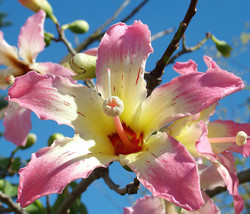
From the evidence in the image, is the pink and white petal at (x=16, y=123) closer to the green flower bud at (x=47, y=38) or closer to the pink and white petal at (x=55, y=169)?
the green flower bud at (x=47, y=38)

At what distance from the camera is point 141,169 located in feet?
3.12

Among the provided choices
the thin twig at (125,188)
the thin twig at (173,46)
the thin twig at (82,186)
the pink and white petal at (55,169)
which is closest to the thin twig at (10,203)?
the thin twig at (82,186)

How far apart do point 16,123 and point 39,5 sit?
23.4 inches

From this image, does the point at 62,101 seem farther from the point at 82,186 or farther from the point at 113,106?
the point at 82,186

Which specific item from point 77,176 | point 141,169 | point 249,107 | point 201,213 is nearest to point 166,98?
point 141,169

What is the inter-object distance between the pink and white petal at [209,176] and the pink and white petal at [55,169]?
0.50 m

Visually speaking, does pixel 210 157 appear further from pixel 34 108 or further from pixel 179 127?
pixel 34 108

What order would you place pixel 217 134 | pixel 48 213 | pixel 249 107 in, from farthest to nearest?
pixel 249 107 < pixel 48 213 < pixel 217 134

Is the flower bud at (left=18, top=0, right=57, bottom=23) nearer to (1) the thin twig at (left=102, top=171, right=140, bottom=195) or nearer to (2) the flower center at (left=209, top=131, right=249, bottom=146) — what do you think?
(1) the thin twig at (left=102, top=171, right=140, bottom=195)

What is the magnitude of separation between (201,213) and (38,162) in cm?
62

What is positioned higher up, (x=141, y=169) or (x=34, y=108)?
(x=34, y=108)

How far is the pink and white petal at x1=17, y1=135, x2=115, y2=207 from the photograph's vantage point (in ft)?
2.96

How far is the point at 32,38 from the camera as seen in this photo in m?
1.71

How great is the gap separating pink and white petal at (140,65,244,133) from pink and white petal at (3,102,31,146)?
81 centimetres
